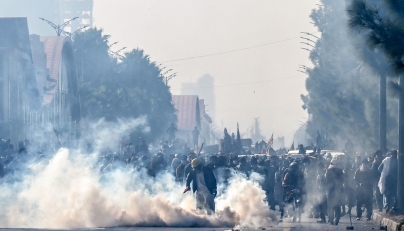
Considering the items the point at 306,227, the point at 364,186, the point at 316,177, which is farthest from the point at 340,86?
the point at 306,227

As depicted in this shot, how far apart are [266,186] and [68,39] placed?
1754 inches

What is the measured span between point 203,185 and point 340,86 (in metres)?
29.7

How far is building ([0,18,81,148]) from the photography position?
172 ft

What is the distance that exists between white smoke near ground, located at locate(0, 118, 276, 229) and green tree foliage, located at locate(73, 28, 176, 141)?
138 ft

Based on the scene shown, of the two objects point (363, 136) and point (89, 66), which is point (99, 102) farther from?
point (363, 136)

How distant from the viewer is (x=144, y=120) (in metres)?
72.9

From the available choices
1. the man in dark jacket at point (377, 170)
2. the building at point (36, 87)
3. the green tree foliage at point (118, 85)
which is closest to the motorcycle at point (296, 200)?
the man in dark jacket at point (377, 170)

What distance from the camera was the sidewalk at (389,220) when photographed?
63.3 ft

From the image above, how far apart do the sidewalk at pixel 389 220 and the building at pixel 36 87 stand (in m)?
26.1

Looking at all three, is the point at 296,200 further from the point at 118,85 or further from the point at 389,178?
the point at 118,85

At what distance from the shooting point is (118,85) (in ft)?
254

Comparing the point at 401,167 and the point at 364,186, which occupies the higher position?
the point at 401,167

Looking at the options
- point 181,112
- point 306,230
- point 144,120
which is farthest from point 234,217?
point 181,112

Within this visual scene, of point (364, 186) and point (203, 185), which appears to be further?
point (364, 186)
